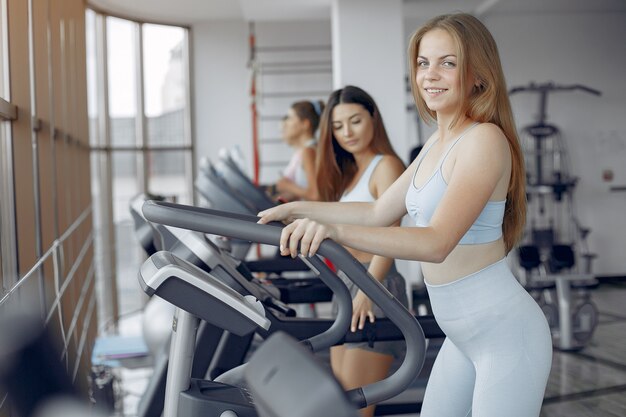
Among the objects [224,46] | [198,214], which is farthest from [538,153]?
[198,214]

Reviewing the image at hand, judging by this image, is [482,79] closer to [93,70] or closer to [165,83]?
[93,70]

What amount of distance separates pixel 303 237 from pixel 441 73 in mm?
547

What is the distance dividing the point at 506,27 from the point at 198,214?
7503 mm

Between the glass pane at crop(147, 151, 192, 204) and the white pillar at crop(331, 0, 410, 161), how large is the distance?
3.90m

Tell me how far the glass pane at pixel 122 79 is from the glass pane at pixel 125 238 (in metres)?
0.24

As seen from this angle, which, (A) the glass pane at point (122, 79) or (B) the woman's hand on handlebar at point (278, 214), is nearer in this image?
(B) the woman's hand on handlebar at point (278, 214)

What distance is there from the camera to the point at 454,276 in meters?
1.59

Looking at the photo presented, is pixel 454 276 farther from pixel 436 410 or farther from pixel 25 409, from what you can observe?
pixel 25 409

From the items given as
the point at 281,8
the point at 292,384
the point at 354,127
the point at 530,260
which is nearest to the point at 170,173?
the point at 281,8

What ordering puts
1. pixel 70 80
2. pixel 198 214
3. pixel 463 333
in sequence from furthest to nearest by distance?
pixel 70 80, pixel 463 333, pixel 198 214

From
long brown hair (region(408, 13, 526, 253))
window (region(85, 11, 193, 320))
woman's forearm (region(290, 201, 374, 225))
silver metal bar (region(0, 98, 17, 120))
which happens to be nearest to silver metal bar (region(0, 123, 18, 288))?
silver metal bar (region(0, 98, 17, 120))

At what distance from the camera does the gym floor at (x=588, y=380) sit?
388 centimetres

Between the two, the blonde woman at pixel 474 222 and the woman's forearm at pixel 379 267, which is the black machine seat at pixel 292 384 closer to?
the blonde woman at pixel 474 222

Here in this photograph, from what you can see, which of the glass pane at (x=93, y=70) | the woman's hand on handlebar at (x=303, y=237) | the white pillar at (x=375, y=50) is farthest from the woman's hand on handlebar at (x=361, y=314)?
the glass pane at (x=93, y=70)
